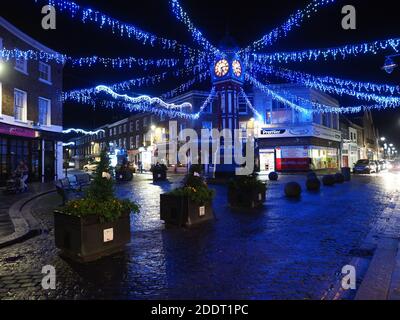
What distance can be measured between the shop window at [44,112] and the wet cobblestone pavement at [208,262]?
55.0 feet

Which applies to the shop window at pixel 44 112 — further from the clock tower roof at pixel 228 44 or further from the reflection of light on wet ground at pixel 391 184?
the reflection of light on wet ground at pixel 391 184

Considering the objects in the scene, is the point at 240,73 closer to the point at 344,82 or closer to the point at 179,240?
the point at 344,82

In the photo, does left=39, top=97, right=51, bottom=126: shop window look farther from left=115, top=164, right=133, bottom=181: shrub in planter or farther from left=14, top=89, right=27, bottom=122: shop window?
left=115, top=164, right=133, bottom=181: shrub in planter

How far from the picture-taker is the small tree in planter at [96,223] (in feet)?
19.4

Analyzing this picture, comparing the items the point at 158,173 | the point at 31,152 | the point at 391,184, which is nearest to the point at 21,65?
the point at 31,152

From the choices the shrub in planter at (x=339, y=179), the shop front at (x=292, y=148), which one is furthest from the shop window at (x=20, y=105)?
the shop front at (x=292, y=148)

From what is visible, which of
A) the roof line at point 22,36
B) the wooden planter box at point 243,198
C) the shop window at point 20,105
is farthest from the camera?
the shop window at point 20,105

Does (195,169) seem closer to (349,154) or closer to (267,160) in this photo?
(267,160)

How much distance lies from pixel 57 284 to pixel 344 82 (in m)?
23.3

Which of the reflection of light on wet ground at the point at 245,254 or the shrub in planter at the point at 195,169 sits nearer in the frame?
the reflection of light on wet ground at the point at 245,254
